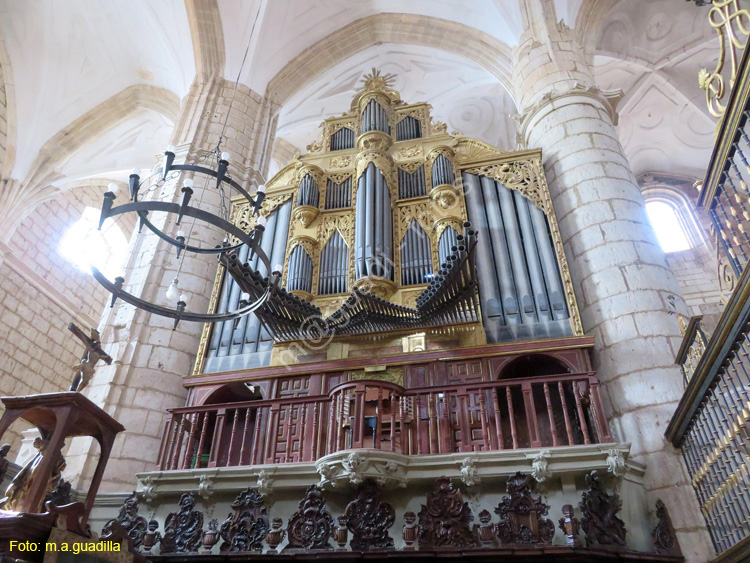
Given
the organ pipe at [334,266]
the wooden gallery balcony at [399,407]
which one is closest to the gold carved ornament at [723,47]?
the wooden gallery balcony at [399,407]

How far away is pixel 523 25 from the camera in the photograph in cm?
1083

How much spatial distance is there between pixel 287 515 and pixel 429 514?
142 centimetres

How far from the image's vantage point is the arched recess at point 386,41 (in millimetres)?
11748

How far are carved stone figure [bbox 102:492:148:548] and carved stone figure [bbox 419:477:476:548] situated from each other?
2.78m

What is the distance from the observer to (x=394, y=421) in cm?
545

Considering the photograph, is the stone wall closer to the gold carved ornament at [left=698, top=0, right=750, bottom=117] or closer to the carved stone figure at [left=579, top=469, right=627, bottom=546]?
the carved stone figure at [left=579, top=469, right=627, bottom=546]

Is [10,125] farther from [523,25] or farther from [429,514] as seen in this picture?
[429,514]

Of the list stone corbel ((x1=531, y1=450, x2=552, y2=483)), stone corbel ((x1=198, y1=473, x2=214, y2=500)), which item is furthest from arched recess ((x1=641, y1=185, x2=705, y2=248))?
stone corbel ((x1=198, y1=473, x2=214, y2=500))

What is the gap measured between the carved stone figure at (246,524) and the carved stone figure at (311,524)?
288mm

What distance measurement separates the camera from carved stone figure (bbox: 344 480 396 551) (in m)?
5.02

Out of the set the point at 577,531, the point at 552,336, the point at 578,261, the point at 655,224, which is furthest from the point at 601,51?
the point at 577,531

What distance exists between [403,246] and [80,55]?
9.50 meters

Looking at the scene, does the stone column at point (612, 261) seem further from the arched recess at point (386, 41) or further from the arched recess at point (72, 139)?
the arched recess at point (72, 139)

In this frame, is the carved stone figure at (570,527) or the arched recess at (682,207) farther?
the arched recess at (682,207)
